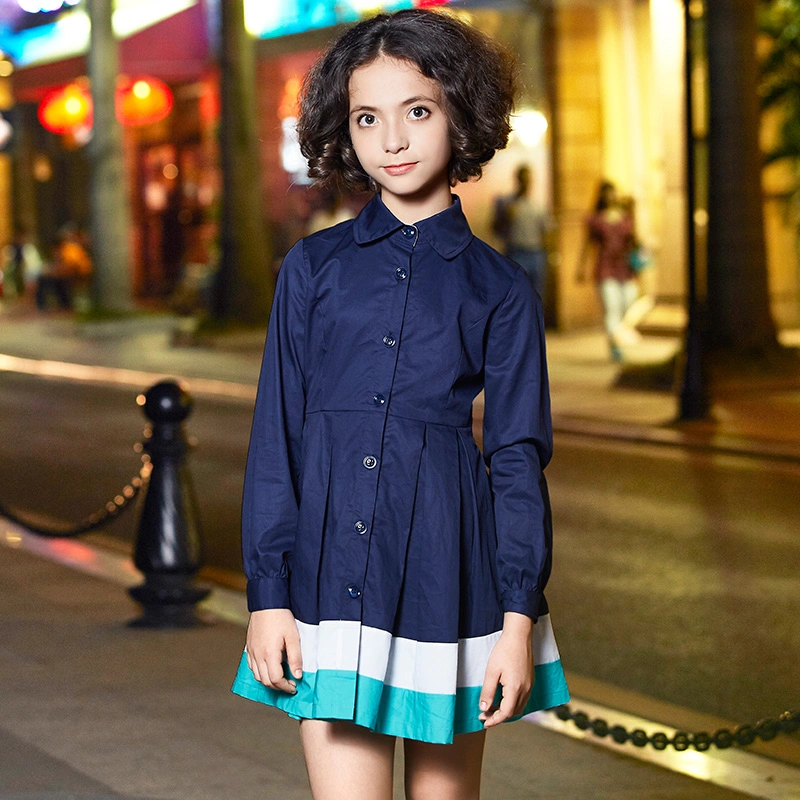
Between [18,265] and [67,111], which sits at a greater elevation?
[67,111]

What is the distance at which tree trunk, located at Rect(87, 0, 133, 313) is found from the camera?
25719 mm

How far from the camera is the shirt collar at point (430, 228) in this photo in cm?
267

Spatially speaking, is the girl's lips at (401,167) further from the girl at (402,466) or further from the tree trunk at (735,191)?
the tree trunk at (735,191)

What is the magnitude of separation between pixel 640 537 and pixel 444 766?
235 inches

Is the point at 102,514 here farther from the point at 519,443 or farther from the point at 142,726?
the point at 519,443

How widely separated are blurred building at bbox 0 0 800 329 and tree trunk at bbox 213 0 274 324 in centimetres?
85

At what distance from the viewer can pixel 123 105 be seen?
28.9m

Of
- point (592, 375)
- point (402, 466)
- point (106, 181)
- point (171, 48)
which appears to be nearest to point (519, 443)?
point (402, 466)

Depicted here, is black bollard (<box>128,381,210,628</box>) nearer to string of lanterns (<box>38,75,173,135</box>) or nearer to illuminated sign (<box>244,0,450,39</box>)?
illuminated sign (<box>244,0,450,39</box>)

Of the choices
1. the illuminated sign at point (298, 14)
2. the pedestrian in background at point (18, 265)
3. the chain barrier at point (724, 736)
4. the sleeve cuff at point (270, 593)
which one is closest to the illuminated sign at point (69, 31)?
the illuminated sign at point (298, 14)

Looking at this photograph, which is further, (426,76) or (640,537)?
(640,537)

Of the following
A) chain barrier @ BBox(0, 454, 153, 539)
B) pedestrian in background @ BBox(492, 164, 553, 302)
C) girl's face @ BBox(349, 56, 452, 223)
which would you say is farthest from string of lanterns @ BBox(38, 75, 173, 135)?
girl's face @ BBox(349, 56, 452, 223)

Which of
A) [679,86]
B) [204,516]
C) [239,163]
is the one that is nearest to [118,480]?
[204,516]

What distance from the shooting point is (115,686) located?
17.7ft
